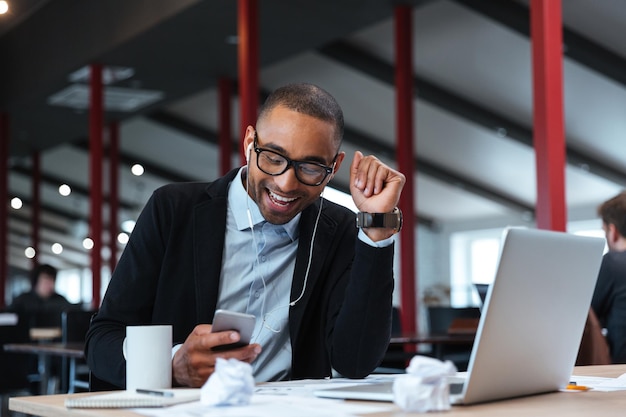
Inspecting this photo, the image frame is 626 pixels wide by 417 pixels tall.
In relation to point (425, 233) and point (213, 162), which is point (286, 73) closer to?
point (213, 162)

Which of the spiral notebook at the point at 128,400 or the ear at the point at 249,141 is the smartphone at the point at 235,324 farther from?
the ear at the point at 249,141

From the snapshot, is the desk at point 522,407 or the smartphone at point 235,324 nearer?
the desk at point 522,407

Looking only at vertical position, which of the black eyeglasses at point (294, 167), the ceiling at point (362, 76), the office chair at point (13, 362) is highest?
the ceiling at point (362, 76)

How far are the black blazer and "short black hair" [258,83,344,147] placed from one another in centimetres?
25

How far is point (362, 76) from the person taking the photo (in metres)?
9.92

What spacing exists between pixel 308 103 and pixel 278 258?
1.21ft

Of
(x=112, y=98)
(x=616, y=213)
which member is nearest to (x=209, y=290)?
(x=616, y=213)

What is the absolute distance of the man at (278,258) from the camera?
171cm

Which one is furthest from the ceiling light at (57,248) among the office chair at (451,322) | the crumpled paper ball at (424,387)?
the crumpled paper ball at (424,387)

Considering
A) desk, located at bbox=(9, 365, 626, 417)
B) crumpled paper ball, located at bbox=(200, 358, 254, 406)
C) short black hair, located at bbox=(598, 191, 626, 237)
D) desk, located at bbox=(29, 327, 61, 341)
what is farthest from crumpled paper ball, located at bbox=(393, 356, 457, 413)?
desk, located at bbox=(29, 327, 61, 341)

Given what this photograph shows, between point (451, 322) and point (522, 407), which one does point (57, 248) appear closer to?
point (451, 322)

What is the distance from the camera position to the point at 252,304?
186cm

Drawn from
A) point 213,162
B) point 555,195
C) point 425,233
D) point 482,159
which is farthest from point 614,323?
point 425,233

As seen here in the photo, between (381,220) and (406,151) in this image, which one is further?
(406,151)
